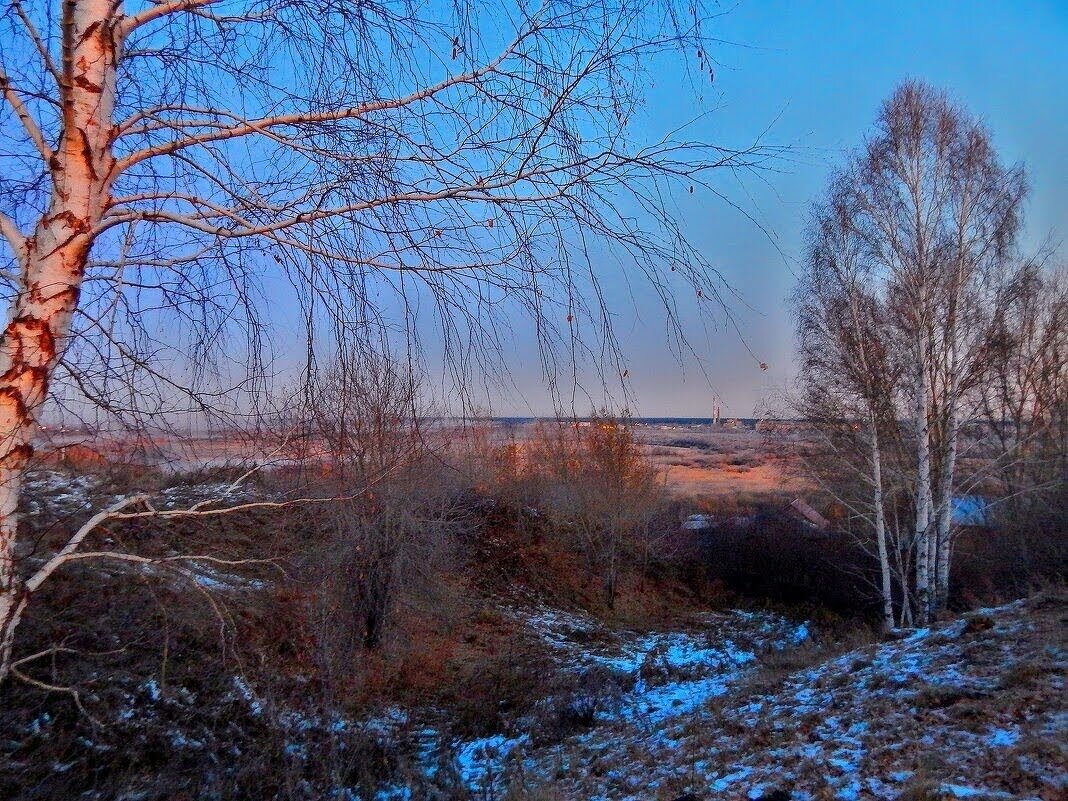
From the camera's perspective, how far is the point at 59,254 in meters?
1.95

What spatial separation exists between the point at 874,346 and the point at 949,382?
1.59 meters

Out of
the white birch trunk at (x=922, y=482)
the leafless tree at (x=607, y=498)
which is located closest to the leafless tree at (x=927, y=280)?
the white birch trunk at (x=922, y=482)

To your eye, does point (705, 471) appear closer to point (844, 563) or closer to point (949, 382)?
point (844, 563)

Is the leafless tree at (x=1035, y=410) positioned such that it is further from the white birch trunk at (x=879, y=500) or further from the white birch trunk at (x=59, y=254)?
the white birch trunk at (x=59, y=254)

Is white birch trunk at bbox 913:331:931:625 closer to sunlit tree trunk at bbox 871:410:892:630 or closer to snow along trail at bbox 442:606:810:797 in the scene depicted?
sunlit tree trunk at bbox 871:410:892:630

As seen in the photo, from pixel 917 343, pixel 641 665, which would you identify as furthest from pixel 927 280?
pixel 641 665

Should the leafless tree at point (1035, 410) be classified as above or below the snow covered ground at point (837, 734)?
above

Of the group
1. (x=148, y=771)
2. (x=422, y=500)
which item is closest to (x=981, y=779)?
(x=148, y=771)

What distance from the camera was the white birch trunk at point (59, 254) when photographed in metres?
1.91

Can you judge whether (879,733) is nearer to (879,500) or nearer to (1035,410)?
(879,500)

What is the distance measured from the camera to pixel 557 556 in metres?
24.0

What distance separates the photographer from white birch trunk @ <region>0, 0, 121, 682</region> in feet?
6.27

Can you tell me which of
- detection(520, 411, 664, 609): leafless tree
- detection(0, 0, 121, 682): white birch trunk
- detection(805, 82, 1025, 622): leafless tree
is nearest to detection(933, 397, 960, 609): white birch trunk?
detection(805, 82, 1025, 622): leafless tree

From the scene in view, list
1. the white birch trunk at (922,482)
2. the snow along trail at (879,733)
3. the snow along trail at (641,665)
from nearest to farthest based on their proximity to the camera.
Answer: the snow along trail at (879,733), the snow along trail at (641,665), the white birch trunk at (922,482)
